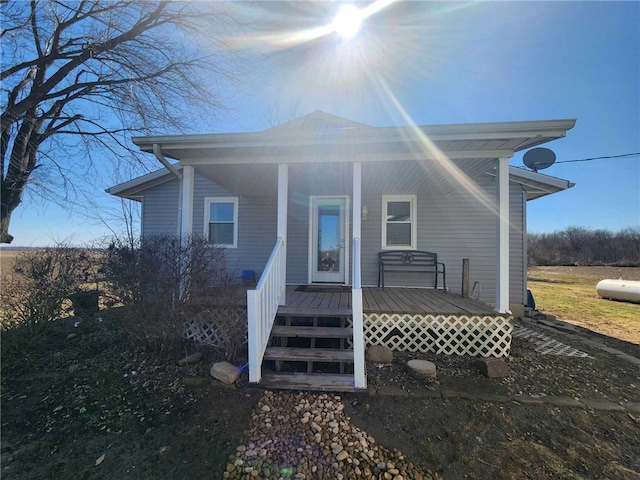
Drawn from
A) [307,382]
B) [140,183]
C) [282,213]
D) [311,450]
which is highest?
[140,183]

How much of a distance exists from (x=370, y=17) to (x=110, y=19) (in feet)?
19.2

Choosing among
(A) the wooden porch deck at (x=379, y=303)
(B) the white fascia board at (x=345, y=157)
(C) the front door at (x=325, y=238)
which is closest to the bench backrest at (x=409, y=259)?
(A) the wooden porch deck at (x=379, y=303)

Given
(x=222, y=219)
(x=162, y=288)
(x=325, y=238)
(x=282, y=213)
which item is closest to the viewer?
(x=162, y=288)

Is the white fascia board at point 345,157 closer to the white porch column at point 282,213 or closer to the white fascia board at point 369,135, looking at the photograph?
the white porch column at point 282,213

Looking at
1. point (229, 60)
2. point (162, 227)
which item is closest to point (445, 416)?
point (162, 227)

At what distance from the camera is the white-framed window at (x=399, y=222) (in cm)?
661

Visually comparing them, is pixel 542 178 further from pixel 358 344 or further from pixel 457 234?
pixel 358 344

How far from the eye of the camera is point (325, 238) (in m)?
6.56

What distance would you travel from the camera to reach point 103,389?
9.80 ft

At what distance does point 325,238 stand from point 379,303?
8.30 feet

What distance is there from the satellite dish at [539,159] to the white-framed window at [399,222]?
112 inches

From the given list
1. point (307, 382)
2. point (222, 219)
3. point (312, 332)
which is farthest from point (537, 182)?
point (222, 219)

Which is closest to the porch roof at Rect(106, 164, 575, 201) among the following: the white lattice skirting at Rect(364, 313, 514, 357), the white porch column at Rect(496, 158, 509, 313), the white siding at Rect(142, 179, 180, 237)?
the white siding at Rect(142, 179, 180, 237)

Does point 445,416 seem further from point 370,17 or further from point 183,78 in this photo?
point 183,78
